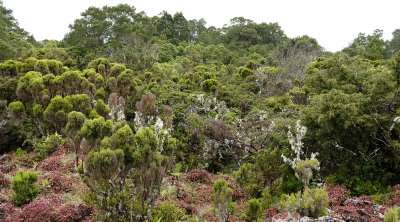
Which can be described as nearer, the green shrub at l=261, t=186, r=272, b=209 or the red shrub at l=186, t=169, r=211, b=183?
the green shrub at l=261, t=186, r=272, b=209

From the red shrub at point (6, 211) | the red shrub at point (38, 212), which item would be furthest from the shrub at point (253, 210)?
the red shrub at point (6, 211)

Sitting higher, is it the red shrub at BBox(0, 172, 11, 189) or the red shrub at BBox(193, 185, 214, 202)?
the red shrub at BBox(0, 172, 11, 189)

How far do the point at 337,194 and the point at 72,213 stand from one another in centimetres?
616

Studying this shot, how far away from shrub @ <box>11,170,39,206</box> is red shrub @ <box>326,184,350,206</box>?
6.88m

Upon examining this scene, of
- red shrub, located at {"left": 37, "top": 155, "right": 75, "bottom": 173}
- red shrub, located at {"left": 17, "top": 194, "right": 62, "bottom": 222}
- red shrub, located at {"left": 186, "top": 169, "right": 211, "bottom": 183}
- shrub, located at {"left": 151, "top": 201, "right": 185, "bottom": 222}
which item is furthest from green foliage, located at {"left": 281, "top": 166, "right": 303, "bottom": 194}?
red shrub, located at {"left": 37, "top": 155, "right": 75, "bottom": 173}

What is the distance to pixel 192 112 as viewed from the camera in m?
11.7

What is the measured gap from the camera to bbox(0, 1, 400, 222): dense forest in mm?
5078

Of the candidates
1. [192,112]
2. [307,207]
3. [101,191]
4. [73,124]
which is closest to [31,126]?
[73,124]

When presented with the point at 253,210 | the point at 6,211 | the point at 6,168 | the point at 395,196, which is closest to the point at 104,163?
the point at 6,211

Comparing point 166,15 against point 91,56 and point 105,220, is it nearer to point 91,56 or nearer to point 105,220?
point 91,56

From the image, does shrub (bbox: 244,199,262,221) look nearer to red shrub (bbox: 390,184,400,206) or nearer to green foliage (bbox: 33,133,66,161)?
red shrub (bbox: 390,184,400,206)

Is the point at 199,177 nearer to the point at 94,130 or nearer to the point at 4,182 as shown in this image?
the point at 94,130

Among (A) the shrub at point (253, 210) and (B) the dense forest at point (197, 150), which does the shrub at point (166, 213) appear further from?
(A) the shrub at point (253, 210)

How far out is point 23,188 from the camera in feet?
19.9
